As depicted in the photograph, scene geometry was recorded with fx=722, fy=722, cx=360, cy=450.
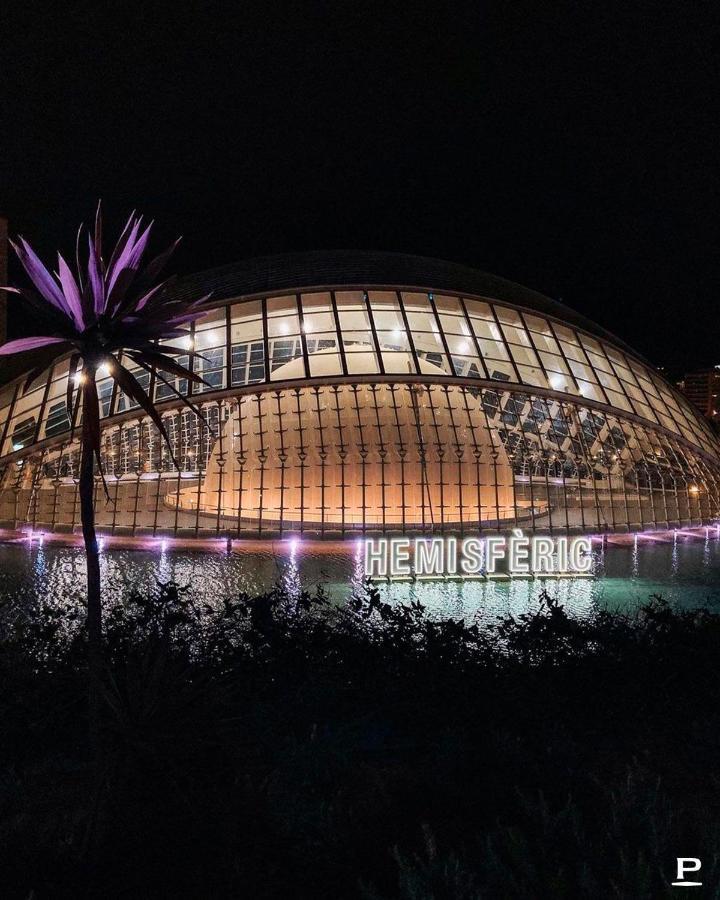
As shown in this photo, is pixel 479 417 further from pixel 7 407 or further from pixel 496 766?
pixel 496 766

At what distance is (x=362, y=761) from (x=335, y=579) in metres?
7.55

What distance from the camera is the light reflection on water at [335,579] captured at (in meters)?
12.4

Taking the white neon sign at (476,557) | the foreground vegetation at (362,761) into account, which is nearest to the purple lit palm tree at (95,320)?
the foreground vegetation at (362,761)

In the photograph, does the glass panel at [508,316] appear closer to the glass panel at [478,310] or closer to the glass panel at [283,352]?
the glass panel at [478,310]

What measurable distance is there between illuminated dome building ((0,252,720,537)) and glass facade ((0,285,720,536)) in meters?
Answer: 0.06

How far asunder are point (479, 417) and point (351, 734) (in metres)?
15.7

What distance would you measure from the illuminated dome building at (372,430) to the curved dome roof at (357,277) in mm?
163

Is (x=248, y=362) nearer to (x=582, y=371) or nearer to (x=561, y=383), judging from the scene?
(x=561, y=383)

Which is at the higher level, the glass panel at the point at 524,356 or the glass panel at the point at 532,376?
the glass panel at the point at 524,356

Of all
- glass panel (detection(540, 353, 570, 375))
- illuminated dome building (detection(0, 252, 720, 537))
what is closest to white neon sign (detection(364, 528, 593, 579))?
illuminated dome building (detection(0, 252, 720, 537))

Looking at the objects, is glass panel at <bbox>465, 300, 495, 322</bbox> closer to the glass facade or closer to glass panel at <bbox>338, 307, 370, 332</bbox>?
the glass facade

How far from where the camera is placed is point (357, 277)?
931 inches

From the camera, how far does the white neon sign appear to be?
46.4ft

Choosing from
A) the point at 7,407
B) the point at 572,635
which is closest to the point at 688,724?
the point at 572,635
